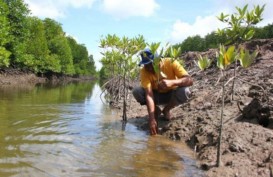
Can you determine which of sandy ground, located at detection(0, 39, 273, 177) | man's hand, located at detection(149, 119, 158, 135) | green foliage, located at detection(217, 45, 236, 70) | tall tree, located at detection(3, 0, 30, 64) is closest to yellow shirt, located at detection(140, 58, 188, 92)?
sandy ground, located at detection(0, 39, 273, 177)

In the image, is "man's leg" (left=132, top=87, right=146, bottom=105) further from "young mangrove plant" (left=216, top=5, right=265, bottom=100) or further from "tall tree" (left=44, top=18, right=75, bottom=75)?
"tall tree" (left=44, top=18, right=75, bottom=75)

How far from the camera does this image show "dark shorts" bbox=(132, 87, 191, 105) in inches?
213

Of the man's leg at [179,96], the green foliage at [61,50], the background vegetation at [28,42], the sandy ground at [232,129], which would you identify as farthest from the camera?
the green foliage at [61,50]

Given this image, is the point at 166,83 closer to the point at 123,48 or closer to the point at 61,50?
the point at 123,48

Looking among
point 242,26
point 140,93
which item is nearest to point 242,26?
point 242,26

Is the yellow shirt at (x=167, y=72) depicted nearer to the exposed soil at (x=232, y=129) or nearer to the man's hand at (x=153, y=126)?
the exposed soil at (x=232, y=129)

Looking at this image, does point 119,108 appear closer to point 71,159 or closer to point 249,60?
point 71,159

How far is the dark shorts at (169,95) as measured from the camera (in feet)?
17.7

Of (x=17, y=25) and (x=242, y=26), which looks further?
(x=17, y=25)

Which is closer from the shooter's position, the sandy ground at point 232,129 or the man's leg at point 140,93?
the sandy ground at point 232,129

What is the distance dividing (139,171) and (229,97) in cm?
285

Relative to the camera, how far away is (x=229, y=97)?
5.65m

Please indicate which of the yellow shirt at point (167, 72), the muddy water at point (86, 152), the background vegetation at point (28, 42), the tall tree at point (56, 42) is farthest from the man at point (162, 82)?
the tall tree at point (56, 42)

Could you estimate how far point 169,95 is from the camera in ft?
18.7
